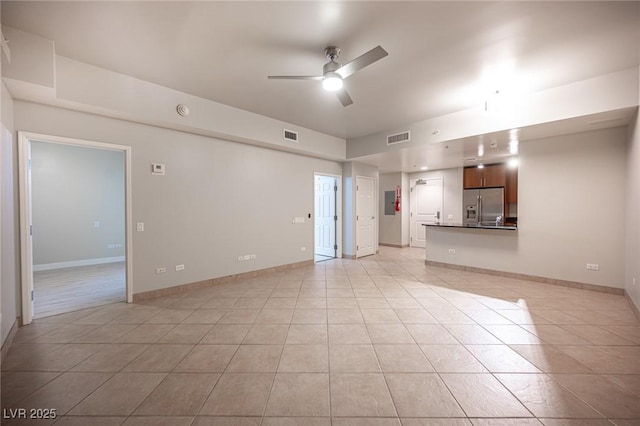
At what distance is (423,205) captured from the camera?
27.2 feet

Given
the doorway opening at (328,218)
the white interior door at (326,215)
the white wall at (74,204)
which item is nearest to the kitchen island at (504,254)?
the doorway opening at (328,218)

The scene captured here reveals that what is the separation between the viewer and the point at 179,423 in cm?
153

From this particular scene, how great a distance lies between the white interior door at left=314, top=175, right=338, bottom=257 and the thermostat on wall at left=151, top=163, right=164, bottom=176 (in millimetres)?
3753

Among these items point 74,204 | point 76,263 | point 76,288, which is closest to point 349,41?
point 76,288

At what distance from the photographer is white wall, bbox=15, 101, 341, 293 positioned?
11.2 feet

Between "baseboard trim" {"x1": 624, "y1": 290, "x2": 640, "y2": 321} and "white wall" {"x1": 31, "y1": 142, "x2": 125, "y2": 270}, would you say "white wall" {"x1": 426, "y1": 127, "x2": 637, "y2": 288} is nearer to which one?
"baseboard trim" {"x1": 624, "y1": 290, "x2": 640, "y2": 321}

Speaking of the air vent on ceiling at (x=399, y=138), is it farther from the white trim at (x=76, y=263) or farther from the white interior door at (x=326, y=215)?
the white trim at (x=76, y=263)

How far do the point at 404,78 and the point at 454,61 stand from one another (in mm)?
588

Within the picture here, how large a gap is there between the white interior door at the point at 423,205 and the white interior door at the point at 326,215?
3345 mm

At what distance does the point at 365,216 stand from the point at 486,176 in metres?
3.57

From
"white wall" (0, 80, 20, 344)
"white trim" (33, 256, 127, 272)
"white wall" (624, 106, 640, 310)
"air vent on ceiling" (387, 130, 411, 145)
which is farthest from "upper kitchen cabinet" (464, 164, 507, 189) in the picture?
"white trim" (33, 256, 127, 272)

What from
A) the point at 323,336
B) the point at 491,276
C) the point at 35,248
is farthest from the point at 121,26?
the point at 491,276

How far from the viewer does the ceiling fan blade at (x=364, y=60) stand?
7.00 ft

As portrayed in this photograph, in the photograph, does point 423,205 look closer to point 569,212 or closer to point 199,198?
point 569,212
